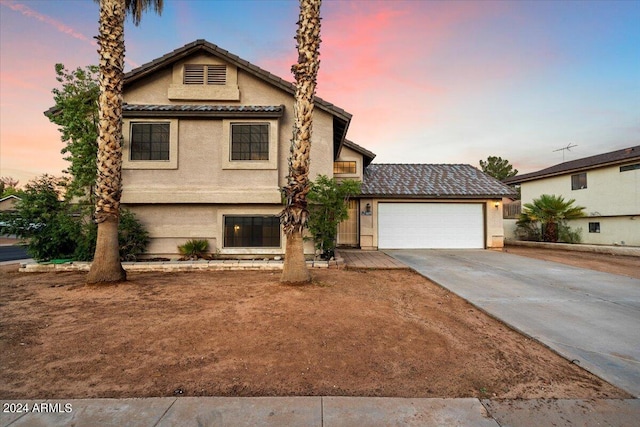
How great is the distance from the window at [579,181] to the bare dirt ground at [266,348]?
18.7 metres

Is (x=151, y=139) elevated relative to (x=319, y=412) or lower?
elevated

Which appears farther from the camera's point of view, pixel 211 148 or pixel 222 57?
pixel 222 57

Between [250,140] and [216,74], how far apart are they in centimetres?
301

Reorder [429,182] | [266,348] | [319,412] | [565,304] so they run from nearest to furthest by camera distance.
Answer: [319,412] < [266,348] < [565,304] < [429,182]

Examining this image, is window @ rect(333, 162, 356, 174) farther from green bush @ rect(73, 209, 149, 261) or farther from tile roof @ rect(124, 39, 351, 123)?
green bush @ rect(73, 209, 149, 261)

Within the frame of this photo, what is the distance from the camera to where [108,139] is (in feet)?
23.1

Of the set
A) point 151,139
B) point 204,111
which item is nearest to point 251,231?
point 204,111

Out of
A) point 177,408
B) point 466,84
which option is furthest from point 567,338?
point 466,84

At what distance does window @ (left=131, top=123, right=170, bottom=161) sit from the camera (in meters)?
10.1

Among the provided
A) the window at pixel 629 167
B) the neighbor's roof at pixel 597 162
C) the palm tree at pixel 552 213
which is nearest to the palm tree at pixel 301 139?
the palm tree at pixel 552 213

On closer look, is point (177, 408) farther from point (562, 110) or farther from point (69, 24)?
point (562, 110)

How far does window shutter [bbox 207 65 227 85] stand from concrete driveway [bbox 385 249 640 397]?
10081 mm

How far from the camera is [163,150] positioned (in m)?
10.1

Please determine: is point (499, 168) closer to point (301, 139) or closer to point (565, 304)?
point (565, 304)
